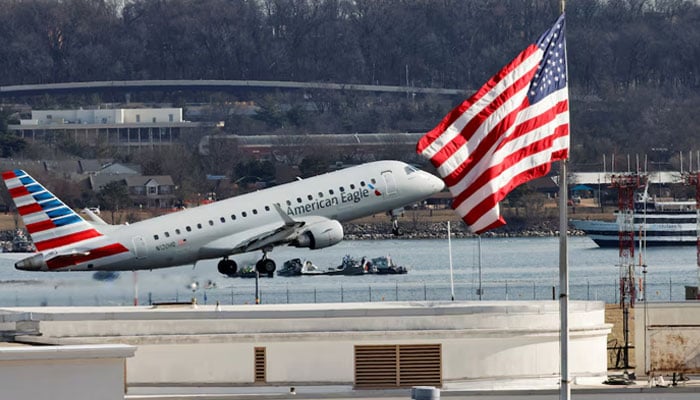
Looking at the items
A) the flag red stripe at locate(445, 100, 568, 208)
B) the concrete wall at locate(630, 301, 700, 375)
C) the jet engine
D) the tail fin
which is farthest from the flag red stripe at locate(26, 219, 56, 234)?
the flag red stripe at locate(445, 100, 568, 208)

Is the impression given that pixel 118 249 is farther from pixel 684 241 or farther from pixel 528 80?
pixel 684 241

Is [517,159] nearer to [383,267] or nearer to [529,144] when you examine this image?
[529,144]

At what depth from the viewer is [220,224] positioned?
8794cm

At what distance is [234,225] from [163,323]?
3642 cm

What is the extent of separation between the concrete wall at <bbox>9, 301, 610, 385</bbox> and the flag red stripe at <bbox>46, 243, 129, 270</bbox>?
30.9m

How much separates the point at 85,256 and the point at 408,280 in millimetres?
50392

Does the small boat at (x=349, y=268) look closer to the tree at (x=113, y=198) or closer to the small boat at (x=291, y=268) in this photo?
the small boat at (x=291, y=268)

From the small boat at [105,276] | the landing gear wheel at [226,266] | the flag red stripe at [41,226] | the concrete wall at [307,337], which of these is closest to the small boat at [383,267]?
the landing gear wheel at [226,266]

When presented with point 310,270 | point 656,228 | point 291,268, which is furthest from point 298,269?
point 656,228

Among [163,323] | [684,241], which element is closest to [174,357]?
[163,323]

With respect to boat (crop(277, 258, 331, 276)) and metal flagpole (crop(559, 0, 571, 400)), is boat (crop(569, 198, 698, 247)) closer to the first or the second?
boat (crop(277, 258, 331, 276))

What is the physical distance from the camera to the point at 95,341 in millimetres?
51469

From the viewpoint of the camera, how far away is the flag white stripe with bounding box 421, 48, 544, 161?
40.1m

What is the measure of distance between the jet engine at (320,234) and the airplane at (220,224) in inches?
1.4
